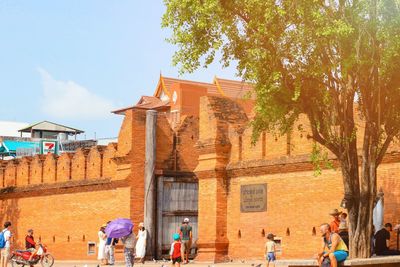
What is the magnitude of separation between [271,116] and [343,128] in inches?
60.6

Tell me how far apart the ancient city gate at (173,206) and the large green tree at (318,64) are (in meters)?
12.3

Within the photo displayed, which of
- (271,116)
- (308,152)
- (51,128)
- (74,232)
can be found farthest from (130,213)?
(51,128)

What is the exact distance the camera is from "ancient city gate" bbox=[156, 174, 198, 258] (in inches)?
1212

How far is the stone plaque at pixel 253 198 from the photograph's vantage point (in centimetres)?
2575

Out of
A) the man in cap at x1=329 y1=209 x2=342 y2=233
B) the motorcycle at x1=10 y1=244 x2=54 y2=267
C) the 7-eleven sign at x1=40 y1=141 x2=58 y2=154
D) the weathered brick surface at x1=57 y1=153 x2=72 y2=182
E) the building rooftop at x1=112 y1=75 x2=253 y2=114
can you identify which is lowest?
the motorcycle at x1=10 y1=244 x2=54 y2=267

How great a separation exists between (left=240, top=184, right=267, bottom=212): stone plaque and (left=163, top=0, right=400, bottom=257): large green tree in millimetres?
6932

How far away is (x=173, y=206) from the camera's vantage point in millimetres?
31094

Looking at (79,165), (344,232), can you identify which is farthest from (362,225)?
(79,165)

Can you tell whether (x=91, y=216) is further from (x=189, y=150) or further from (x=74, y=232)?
(x=189, y=150)

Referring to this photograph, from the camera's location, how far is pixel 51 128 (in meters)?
75.9

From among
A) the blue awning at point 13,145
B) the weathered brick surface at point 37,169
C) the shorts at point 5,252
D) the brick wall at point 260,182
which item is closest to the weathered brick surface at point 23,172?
the weathered brick surface at point 37,169

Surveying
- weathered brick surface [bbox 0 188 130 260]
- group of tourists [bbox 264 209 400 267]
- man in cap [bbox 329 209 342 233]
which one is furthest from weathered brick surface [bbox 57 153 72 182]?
man in cap [bbox 329 209 342 233]

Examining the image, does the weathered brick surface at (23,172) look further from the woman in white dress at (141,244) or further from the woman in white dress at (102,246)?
the woman in white dress at (141,244)

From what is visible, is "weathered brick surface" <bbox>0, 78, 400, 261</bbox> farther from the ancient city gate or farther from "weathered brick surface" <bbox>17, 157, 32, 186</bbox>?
"weathered brick surface" <bbox>17, 157, 32, 186</bbox>
